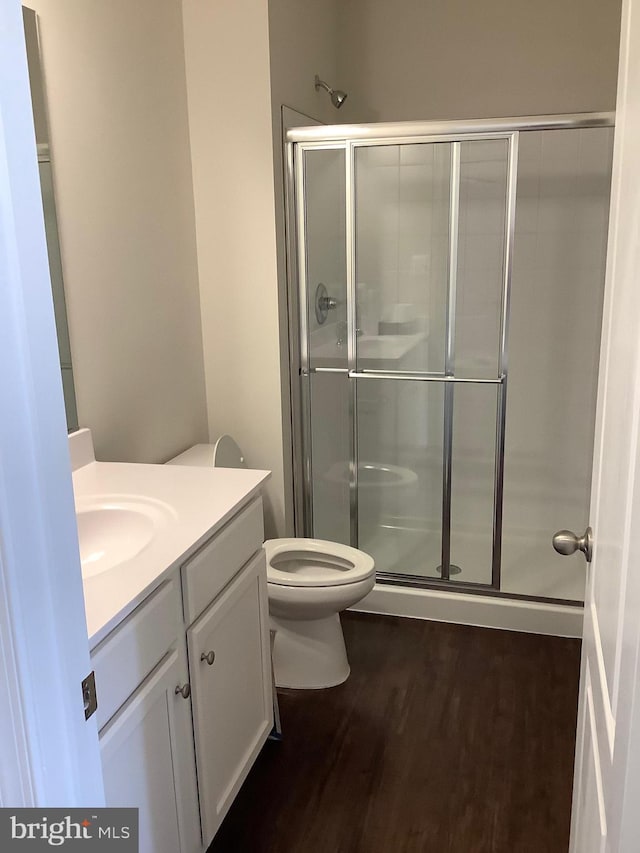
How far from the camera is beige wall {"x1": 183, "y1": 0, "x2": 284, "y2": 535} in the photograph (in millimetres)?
2559

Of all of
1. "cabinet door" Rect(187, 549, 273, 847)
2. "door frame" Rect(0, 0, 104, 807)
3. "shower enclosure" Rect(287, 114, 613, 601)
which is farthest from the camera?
"shower enclosure" Rect(287, 114, 613, 601)

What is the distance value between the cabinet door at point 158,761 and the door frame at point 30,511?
440 millimetres

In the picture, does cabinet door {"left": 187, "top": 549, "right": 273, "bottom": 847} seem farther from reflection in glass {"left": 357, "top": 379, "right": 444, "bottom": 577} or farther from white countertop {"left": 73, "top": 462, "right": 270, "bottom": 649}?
reflection in glass {"left": 357, "top": 379, "right": 444, "bottom": 577}

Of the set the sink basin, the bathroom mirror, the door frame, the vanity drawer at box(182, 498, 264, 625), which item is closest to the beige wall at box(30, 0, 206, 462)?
Result: the bathroom mirror

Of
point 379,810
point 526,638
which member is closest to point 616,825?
point 379,810

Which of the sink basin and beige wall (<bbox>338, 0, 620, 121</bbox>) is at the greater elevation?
beige wall (<bbox>338, 0, 620, 121</bbox>)

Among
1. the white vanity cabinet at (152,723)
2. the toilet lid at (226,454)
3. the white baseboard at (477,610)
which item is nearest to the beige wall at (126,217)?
the toilet lid at (226,454)

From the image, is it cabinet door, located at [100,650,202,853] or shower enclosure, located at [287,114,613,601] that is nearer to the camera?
cabinet door, located at [100,650,202,853]

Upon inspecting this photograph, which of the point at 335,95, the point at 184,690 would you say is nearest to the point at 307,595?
the point at 184,690

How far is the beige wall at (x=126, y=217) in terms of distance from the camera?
2035 millimetres

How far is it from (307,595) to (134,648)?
105cm

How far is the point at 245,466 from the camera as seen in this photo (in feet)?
9.38

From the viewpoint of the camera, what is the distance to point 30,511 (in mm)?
783

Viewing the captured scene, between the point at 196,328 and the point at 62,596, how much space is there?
6.67 feet
